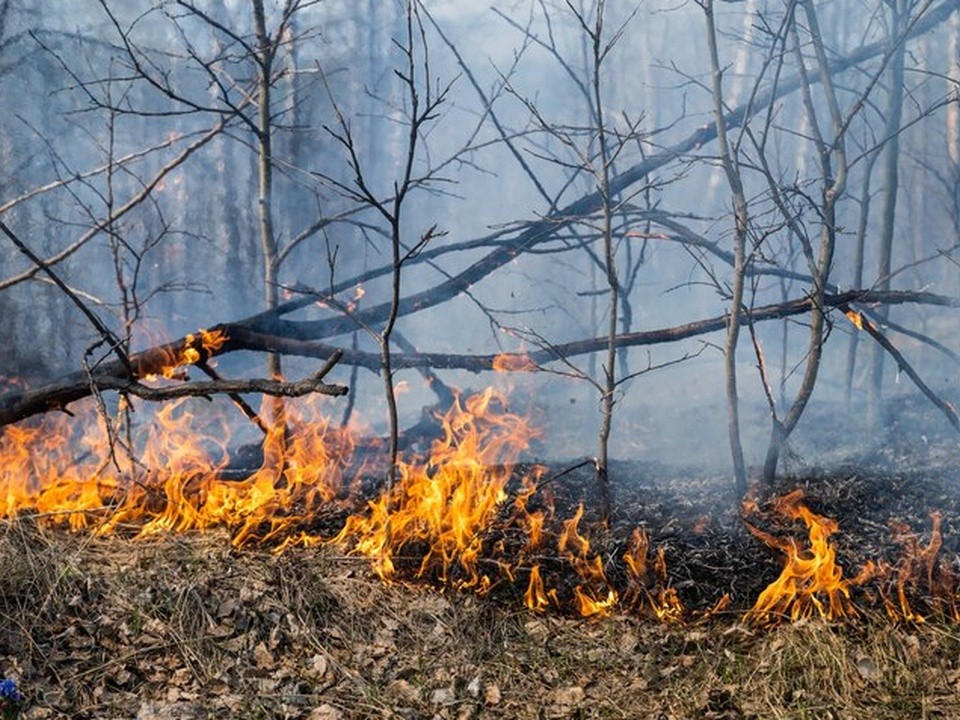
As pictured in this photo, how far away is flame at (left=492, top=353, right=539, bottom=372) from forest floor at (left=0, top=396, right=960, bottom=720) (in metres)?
1.38

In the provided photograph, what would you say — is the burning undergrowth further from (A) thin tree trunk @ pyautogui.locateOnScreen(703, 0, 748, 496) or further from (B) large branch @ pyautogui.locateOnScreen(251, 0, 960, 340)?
(B) large branch @ pyautogui.locateOnScreen(251, 0, 960, 340)

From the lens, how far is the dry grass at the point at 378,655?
3854mm

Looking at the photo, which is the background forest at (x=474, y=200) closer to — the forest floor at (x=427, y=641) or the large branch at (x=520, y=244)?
the large branch at (x=520, y=244)

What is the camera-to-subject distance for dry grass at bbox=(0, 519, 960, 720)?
12.6 ft

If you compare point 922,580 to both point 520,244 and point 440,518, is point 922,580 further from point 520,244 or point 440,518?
point 520,244

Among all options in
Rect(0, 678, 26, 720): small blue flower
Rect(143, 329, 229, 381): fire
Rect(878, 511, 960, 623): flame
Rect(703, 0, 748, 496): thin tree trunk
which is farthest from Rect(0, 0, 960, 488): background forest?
Rect(0, 678, 26, 720): small blue flower

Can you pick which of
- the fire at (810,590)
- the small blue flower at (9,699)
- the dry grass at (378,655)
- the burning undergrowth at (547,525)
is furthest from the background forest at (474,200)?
the small blue flower at (9,699)

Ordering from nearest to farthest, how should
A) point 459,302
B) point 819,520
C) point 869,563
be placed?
1. point 869,563
2. point 819,520
3. point 459,302

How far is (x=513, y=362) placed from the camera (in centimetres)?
613

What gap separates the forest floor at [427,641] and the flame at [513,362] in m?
1.38

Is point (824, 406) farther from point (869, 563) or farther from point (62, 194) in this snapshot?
point (62, 194)

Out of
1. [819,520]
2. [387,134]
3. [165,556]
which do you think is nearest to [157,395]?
[165,556]

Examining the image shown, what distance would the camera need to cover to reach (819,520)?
4.83 m

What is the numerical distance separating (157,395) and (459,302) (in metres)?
14.2
